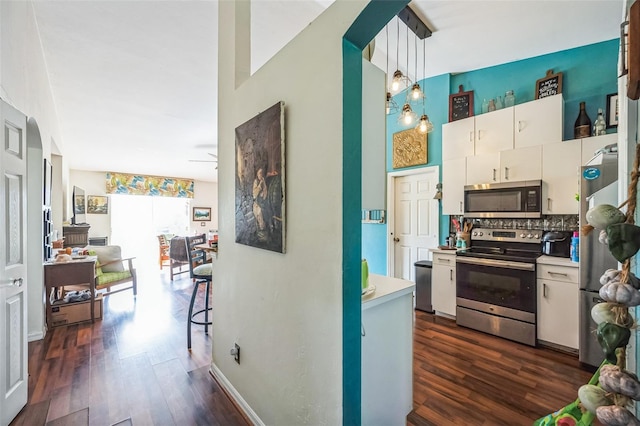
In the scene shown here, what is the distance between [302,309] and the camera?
1.31 meters

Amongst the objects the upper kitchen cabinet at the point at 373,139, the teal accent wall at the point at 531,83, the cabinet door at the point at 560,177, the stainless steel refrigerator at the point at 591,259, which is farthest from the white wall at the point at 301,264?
the teal accent wall at the point at 531,83

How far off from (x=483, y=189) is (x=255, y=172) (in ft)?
9.07

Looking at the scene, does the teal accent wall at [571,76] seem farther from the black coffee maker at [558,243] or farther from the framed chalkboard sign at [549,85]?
the black coffee maker at [558,243]

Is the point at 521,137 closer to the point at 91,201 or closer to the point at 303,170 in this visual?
the point at 303,170

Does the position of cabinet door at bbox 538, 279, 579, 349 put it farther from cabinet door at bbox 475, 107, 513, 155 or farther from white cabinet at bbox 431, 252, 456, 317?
cabinet door at bbox 475, 107, 513, 155

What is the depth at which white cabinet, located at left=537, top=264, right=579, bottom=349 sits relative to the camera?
2457 mm

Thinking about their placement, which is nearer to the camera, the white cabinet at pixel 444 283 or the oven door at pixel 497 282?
the oven door at pixel 497 282

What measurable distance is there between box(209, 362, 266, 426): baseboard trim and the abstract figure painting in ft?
3.43

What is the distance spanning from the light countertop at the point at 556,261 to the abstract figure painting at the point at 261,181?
2.63 meters

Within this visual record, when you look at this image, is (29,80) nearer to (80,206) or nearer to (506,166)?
(506,166)

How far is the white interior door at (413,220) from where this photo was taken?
387cm

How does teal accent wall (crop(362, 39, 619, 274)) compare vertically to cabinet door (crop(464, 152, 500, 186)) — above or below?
above

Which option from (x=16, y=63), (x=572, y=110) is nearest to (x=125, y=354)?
(x=16, y=63)

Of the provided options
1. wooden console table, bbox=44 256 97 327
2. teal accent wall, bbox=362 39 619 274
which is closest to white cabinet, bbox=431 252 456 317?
teal accent wall, bbox=362 39 619 274
